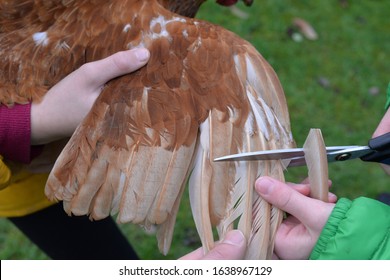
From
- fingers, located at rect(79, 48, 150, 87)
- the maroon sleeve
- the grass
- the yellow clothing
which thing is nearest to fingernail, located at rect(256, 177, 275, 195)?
fingers, located at rect(79, 48, 150, 87)

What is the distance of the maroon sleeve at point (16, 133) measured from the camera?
1429 mm

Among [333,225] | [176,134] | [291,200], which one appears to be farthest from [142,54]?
[333,225]

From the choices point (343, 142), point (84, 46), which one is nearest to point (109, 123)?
point (84, 46)

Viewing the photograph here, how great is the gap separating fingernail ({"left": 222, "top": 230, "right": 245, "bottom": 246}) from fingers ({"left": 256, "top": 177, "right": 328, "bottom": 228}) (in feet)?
0.32

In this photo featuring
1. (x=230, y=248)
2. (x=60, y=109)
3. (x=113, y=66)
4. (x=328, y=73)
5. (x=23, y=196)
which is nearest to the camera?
(x=230, y=248)

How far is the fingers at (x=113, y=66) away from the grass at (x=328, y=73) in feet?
5.63

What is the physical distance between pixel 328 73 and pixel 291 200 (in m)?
3.02

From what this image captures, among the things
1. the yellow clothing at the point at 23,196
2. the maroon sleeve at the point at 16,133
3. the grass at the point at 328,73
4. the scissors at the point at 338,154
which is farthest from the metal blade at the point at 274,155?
the grass at the point at 328,73

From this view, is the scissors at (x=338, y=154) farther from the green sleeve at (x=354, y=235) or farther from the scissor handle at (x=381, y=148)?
the green sleeve at (x=354, y=235)

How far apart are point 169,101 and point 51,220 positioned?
0.93 m

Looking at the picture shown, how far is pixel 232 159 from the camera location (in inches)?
49.0

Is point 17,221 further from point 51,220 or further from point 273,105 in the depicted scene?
point 273,105

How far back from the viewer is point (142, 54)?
4.28ft

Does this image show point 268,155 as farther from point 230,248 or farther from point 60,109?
point 60,109
